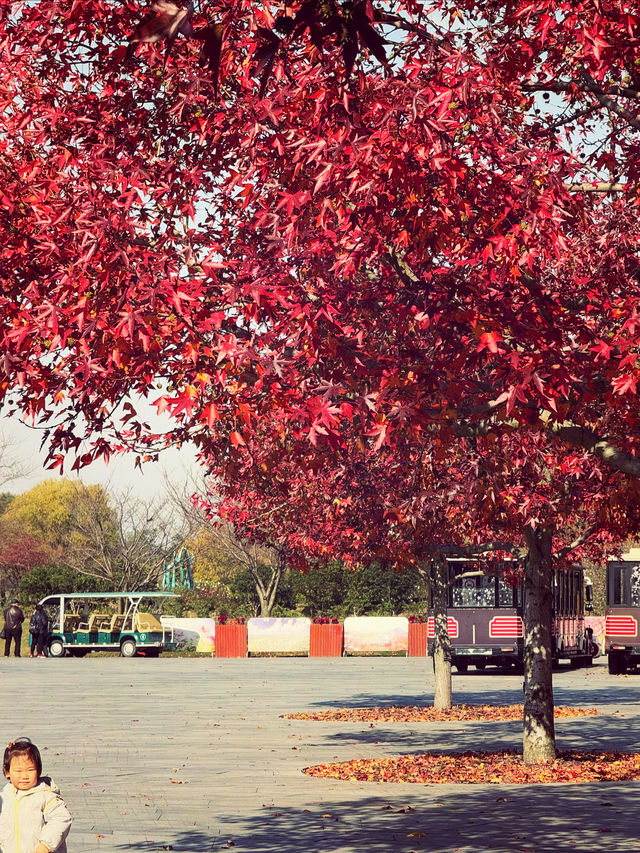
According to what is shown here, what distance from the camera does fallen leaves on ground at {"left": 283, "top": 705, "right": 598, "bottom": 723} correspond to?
21703 mm

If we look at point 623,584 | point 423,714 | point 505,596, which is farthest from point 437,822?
point 623,584

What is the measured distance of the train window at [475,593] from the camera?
36.0 meters

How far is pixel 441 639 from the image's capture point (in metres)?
22.5

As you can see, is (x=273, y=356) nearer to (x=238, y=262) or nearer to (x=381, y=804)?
(x=238, y=262)

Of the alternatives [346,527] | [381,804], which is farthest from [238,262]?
[346,527]

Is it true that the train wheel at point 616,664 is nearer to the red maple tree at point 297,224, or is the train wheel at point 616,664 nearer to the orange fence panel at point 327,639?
the orange fence panel at point 327,639

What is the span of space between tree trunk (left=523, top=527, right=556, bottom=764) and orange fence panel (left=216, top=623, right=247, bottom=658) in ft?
108

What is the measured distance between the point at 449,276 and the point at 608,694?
70.8 ft

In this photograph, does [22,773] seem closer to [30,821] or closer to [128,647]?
[30,821]

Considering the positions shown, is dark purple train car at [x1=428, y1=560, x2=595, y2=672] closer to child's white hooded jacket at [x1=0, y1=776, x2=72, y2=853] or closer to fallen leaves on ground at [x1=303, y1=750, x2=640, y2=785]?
fallen leaves on ground at [x1=303, y1=750, x2=640, y2=785]

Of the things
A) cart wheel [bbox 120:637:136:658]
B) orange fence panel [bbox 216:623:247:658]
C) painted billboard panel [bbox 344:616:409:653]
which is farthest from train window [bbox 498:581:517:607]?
cart wheel [bbox 120:637:136:658]

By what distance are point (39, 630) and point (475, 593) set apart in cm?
1665

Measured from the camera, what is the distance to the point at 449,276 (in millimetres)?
8414

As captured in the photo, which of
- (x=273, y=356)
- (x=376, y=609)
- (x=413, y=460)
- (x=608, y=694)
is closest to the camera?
(x=273, y=356)
